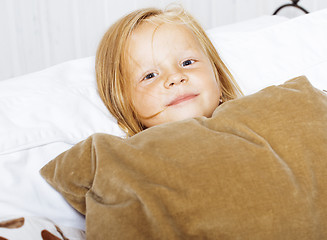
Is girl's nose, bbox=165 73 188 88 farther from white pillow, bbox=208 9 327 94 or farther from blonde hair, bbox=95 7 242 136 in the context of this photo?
white pillow, bbox=208 9 327 94

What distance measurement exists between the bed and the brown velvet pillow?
17 millimetres

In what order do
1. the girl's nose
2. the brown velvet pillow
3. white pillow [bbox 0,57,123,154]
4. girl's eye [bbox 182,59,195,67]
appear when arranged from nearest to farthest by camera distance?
the brown velvet pillow, white pillow [bbox 0,57,123,154], the girl's nose, girl's eye [bbox 182,59,195,67]

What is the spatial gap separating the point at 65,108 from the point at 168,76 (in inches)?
11.0

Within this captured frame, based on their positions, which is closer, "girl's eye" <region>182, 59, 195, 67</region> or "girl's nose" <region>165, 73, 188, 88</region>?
"girl's nose" <region>165, 73, 188, 88</region>

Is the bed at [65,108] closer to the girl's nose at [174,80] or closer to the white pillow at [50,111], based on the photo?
the white pillow at [50,111]

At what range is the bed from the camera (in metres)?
0.75

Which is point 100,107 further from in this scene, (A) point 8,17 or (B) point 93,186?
(A) point 8,17

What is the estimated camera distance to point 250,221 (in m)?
0.58

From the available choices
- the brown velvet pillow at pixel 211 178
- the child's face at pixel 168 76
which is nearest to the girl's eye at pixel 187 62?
the child's face at pixel 168 76

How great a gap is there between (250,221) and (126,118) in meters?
0.58

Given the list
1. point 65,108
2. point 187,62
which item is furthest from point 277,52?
point 65,108

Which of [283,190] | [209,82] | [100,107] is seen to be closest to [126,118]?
[100,107]

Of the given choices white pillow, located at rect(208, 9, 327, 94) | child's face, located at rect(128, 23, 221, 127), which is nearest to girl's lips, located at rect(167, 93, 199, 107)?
child's face, located at rect(128, 23, 221, 127)

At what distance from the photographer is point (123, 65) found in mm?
1135
